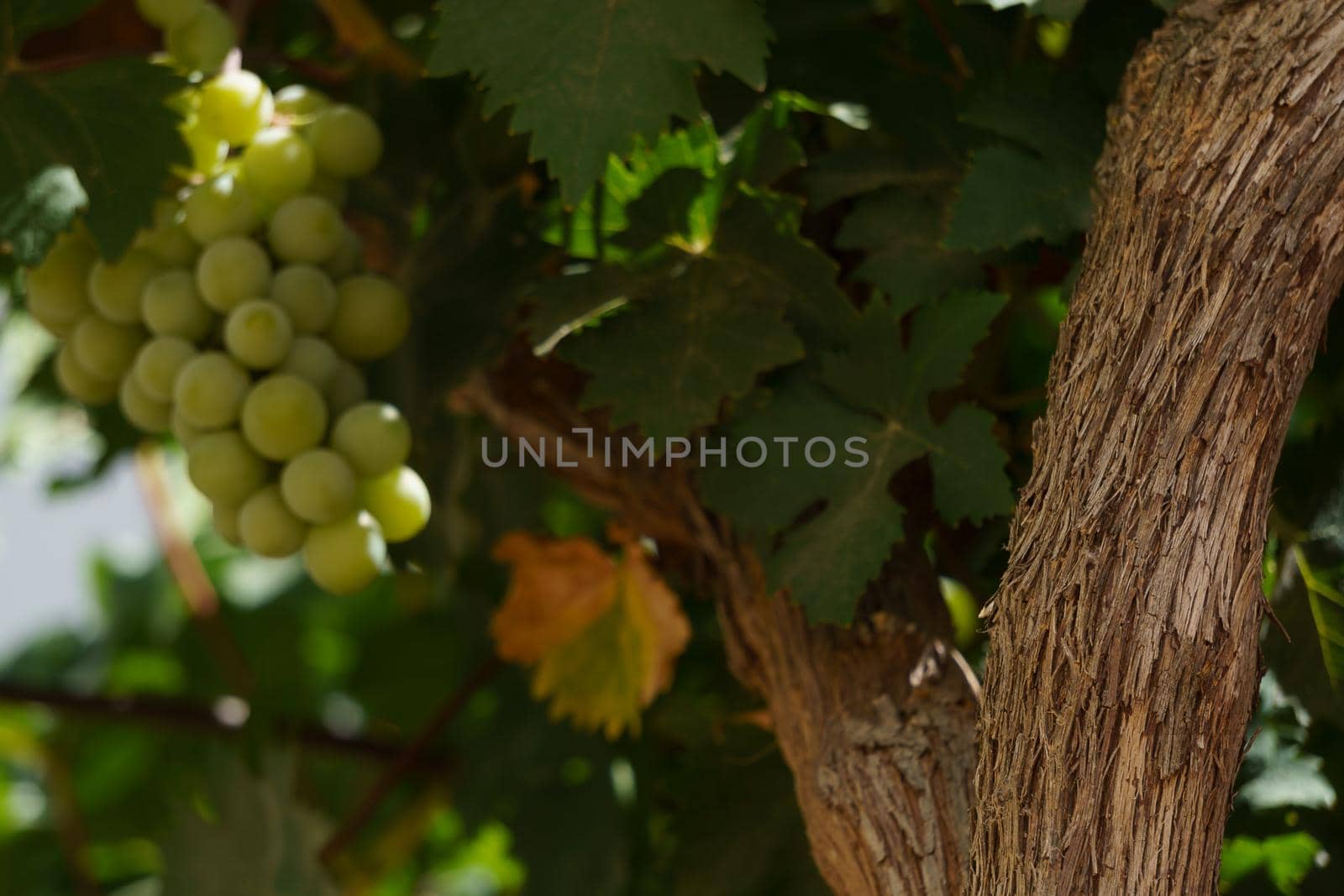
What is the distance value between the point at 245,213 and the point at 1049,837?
54 centimetres

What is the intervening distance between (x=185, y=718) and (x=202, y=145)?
758 millimetres

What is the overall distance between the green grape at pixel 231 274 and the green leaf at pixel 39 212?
0.25 ft

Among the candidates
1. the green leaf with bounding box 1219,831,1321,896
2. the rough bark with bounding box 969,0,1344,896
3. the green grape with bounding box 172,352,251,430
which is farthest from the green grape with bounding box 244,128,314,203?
the green leaf with bounding box 1219,831,1321,896

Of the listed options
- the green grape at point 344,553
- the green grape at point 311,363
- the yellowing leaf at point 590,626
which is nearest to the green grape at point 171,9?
the green grape at point 311,363

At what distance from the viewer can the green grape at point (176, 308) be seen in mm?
754

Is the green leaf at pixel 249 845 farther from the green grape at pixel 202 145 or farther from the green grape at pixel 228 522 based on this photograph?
the green grape at pixel 202 145

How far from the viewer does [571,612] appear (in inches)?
39.9

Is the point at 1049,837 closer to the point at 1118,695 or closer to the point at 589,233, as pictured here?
the point at 1118,695

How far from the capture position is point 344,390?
2.53 ft

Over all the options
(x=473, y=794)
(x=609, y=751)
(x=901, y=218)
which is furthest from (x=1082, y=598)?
(x=473, y=794)

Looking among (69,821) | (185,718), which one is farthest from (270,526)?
(69,821)

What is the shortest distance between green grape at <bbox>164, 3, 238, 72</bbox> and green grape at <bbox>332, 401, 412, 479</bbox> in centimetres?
23

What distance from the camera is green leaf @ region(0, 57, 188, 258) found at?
74 centimetres

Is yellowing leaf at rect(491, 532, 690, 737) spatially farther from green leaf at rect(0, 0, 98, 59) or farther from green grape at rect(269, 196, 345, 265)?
green leaf at rect(0, 0, 98, 59)
